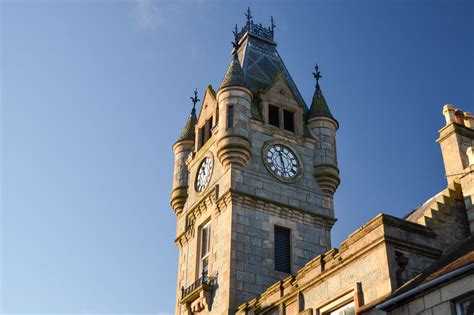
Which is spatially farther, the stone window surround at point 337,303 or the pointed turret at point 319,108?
the pointed turret at point 319,108

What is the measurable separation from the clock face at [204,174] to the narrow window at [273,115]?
4680mm

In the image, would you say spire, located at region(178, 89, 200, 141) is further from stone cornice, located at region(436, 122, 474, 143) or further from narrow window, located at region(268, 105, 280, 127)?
stone cornice, located at region(436, 122, 474, 143)

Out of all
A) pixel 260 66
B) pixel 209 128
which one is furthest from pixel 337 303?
pixel 260 66

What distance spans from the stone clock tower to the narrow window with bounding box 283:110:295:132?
70 millimetres

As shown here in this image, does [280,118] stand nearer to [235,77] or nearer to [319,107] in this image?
[319,107]

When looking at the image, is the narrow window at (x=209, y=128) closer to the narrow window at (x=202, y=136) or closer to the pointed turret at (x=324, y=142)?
the narrow window at (x=202, y=136)

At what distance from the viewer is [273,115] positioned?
43.4 m

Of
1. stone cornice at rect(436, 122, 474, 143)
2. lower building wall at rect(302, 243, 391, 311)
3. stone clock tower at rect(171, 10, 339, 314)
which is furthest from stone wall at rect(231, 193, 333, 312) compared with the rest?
stone cornice at rect(436, 122, 474, 143)

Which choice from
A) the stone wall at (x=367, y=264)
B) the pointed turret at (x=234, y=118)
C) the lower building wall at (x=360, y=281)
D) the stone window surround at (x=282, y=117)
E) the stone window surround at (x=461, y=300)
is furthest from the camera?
the stone window surround at (x=282, y=117)

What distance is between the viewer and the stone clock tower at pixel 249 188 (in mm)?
36312

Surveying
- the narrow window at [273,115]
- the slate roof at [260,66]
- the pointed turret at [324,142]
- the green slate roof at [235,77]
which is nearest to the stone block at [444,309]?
the pointed turret at [324,142]

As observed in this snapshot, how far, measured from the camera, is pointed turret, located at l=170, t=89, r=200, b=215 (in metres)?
43.6

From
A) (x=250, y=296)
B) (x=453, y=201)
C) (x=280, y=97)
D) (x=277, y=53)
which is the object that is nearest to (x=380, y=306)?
(x=453, y=201)

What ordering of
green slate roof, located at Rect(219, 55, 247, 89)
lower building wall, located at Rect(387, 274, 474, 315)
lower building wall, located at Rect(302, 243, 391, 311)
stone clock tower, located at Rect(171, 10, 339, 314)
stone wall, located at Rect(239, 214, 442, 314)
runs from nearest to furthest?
lower building wall, located at Rect(387, 274, 474, 315) < lower building wall, located at Rect(302, 243, 391, 311) < stone wall, located at Rect(239, 214, 442, 314) < stone clock tower, located at Rect(171, 10, 339, 314) < green slate roof, located at Rect(219, 55, 247, 89)
